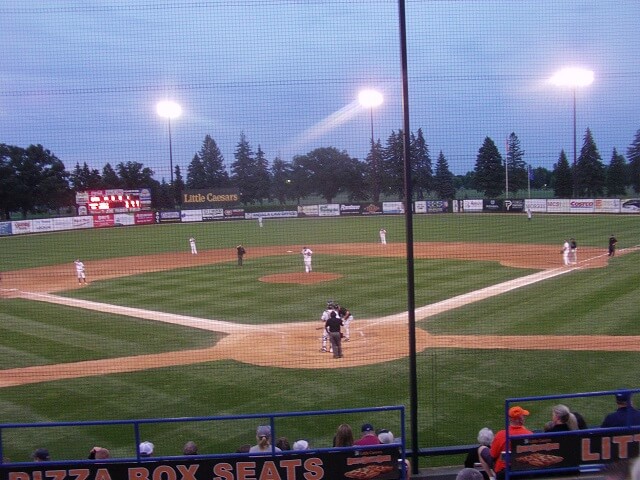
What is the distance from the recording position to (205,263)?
29.5 meters

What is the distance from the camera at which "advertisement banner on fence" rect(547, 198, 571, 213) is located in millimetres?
44594

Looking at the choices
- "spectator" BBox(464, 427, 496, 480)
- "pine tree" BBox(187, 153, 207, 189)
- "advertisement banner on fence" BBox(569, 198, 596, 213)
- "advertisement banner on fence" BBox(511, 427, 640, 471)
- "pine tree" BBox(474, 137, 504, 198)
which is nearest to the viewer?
"spectator" BBox(464, 427, 496, 480)

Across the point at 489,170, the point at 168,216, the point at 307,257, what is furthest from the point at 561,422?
the point at 168,216

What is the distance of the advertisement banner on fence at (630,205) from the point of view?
135ft

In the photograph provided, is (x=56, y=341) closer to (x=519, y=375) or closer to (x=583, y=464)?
(x=519, y=375)

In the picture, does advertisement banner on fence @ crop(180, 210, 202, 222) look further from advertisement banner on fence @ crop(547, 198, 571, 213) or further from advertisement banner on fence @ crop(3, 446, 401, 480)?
advertisement banner on fence @ crop(3, 446, 401, 480)

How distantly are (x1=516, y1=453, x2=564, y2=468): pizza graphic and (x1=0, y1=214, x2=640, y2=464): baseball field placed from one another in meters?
2.46

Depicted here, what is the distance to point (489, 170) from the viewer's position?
1397 cm

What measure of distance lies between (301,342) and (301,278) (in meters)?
10.1

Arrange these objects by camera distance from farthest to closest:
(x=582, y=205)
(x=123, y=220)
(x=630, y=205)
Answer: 1. (x=123, y=220)
2. (x=582, y=205)
3. (x=630, y=205)

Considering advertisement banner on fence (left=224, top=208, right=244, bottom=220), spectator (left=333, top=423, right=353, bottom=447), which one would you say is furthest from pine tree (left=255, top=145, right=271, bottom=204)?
spectator (left=333, top=423, right=353, bottom=447)

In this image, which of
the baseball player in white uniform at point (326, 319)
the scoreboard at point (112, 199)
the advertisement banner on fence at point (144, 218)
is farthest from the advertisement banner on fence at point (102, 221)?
the baseball player in white uniform at point (326, 319)

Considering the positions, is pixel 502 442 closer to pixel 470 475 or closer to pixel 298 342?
pixel 470 475

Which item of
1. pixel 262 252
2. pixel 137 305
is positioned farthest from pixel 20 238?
pixel 137 305
